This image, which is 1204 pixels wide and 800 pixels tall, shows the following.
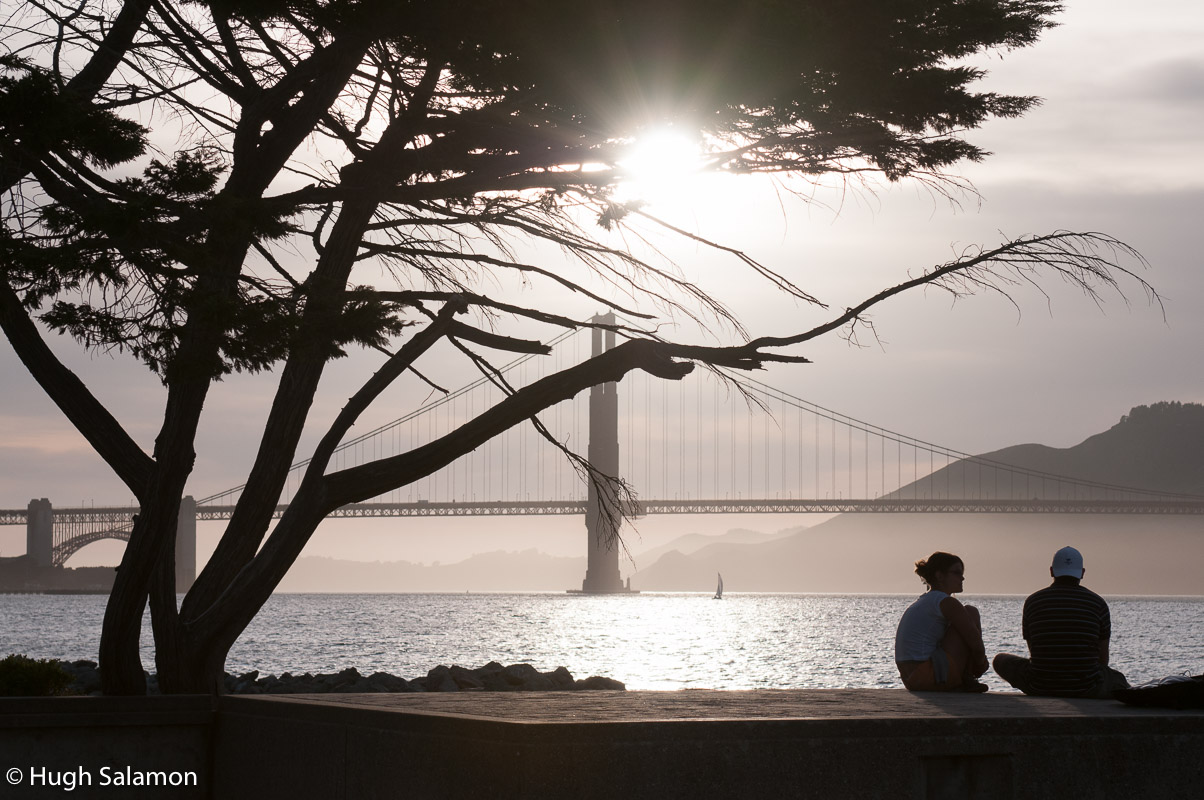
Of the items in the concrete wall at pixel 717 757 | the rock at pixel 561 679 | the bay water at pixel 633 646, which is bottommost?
the bay water at pixel 633 646

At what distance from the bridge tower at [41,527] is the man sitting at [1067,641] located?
291ft

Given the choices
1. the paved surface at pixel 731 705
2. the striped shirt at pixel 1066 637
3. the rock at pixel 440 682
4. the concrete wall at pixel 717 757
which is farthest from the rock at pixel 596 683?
the concrete wall at pixel 717 757

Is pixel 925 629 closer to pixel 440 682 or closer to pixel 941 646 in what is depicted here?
pixel 941 646

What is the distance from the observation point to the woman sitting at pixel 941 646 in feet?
17.6

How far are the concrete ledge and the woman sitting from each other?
133 cm

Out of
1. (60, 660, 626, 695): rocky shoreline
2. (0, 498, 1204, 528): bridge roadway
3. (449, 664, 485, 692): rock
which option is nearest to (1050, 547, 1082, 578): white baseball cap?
(60, 660, 626, 695): rocky shoreline

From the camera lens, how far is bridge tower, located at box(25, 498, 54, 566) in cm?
8575

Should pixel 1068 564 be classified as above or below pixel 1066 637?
above

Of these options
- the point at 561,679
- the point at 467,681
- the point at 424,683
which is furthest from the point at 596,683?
the point at 424,683

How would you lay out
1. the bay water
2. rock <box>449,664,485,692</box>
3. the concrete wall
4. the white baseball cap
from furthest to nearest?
1. the bay water
2. rock <box>449,664,485,692</box>
3. the white baseball cap
4. the concrete wall

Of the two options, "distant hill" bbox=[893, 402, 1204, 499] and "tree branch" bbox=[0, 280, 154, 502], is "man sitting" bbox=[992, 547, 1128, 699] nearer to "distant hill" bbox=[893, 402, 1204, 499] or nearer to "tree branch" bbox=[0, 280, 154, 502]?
"tree branch" bbox=[0, 280, 154, 502]

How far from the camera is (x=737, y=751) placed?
10.2 feet

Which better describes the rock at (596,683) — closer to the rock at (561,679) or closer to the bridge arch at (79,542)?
the rock at (561,679)

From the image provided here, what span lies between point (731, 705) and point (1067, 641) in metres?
1.69
